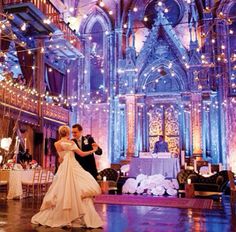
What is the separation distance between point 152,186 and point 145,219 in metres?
4.29

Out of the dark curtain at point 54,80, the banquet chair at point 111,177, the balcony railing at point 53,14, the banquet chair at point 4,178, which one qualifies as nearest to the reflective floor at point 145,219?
the banquet chair at point 4,178

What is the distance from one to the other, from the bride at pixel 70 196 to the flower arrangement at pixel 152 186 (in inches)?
200

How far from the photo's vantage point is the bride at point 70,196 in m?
4.64

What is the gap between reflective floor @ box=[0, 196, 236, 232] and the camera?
184 inches

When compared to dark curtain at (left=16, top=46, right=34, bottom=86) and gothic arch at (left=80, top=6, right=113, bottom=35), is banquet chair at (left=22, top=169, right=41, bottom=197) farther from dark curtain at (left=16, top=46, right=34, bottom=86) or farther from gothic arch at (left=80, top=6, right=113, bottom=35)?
gothic arch at (left=80, top=6, right=113, bottom=35)

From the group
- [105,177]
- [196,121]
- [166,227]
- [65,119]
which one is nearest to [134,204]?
[105,177]

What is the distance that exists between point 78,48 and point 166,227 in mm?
11423

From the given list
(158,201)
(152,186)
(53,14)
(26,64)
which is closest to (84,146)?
(158,201)

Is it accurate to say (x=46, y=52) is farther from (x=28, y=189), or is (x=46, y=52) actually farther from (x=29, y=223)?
(x=29, y=223)

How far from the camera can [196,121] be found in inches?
548

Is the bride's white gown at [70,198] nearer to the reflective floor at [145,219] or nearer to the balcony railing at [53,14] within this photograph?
the reflective floor at [145,219]

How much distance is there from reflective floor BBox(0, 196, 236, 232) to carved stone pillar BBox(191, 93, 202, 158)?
6706mm

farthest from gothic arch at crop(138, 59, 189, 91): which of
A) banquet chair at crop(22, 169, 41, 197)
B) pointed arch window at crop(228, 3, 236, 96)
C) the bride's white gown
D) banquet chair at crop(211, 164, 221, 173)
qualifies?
the bride's white gown

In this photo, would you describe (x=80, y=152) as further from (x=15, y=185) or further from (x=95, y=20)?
(x=95, y=20)
